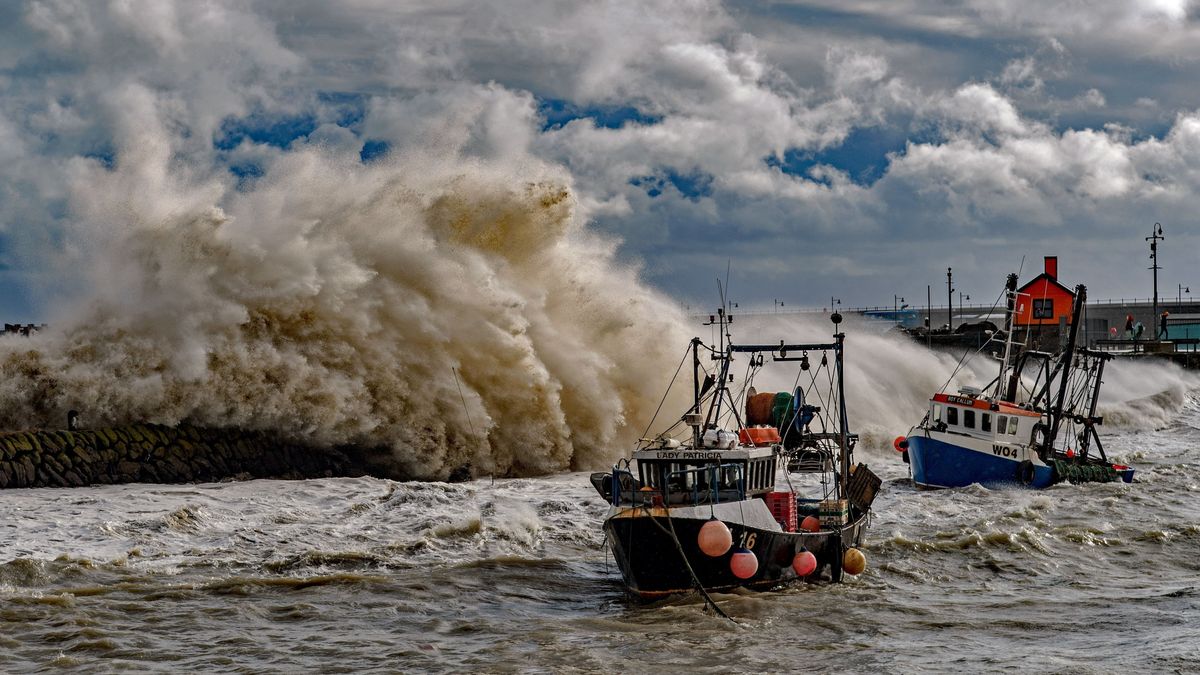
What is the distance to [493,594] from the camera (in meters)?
18.5

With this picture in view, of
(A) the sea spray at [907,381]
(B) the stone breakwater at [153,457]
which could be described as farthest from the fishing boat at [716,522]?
(A) the sea spray at [907,381]

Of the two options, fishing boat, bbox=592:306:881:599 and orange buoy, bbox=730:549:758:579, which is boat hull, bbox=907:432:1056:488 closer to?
fishing boat, bbox=592:306:881:599

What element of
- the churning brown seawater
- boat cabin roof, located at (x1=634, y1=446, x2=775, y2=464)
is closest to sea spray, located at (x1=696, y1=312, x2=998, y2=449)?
the churning brown seawater

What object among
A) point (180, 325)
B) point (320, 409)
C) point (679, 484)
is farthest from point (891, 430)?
point (679, 484)

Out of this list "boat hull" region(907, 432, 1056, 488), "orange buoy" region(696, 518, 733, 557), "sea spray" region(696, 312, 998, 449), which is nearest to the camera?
"orange buoy" region(696, 518, 733, 557)

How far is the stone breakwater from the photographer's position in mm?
26047

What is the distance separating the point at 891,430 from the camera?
47938 mm

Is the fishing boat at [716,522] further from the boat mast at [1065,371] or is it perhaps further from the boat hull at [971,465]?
the boat mast at [1065,371]

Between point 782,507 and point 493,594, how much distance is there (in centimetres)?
475

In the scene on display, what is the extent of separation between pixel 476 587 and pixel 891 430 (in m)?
31.8

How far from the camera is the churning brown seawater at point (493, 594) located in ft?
50.1

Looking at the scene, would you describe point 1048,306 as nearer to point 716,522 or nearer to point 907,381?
point 907,381

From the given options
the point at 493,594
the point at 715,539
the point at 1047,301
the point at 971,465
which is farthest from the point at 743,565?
the point at 1047,301

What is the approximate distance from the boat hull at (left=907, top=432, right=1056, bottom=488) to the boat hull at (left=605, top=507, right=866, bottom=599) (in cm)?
1570
